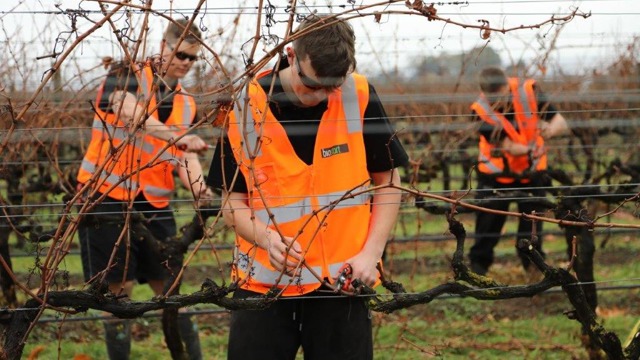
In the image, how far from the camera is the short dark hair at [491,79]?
7.38 m

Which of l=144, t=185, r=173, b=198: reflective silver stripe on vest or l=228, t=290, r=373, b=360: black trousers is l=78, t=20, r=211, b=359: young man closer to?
l=144, t=185, r=173, b=198: reflective silver stripe on vest

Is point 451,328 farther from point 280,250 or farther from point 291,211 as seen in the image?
point 280,250

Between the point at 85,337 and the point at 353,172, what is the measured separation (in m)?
3.62

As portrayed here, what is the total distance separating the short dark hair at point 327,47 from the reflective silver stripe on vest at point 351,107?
249 millimetres

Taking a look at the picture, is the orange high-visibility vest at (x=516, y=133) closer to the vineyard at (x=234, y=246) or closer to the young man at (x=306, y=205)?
the vineyard at (x=234, y=246)

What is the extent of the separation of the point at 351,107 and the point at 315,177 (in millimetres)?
272

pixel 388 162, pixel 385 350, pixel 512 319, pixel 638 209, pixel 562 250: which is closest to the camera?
pixel 388 162

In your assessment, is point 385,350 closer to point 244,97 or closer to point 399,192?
point 399,192

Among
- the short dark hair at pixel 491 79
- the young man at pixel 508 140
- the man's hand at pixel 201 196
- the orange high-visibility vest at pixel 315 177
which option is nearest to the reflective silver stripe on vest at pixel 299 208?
the orange high-visibility vest at pixel 315 177

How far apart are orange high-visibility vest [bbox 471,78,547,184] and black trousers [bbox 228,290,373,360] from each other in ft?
13.7

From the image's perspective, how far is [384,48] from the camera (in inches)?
348

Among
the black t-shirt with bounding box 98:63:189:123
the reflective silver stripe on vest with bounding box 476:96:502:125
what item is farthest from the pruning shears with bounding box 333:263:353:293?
the reflective silver stripe on vest with bounding box 476:96:502:125

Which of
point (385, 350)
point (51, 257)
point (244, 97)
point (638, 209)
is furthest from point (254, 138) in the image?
point (385, 350)

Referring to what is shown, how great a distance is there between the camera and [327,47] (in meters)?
3.23
